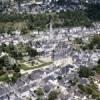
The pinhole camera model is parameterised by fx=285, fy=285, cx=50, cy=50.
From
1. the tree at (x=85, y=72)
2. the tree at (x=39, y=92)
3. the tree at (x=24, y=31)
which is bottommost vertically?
the tree at (x=24, y=31)

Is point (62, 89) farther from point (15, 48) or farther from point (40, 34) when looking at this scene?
point (40, 34)

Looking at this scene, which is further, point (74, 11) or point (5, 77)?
point (74, 11)

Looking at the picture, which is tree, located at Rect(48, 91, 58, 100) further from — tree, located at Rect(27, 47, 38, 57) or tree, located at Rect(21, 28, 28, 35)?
tree, located at Rect(21, 28, 28, 35)

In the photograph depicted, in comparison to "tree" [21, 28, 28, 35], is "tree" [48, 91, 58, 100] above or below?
above

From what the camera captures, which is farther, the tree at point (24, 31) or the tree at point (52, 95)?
the tree at point (24, 31)

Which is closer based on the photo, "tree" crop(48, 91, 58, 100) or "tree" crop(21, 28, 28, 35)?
"tree" crop(48, 91, 58, 100)

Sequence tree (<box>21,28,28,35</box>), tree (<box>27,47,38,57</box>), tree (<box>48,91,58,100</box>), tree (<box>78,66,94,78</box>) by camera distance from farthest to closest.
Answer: tree (<box>21,28,28,35</box>)
tree (<box>27,47,38,57</box>)
tree (<box>78,66,94,78</box>)
tree (<box>48,91,58,100</box>)

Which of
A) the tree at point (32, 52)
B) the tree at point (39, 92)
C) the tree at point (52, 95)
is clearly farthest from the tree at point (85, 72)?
the tree at point (32, 52)

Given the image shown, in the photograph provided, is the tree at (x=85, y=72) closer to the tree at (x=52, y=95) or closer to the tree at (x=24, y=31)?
the tree at (x=52, y=95)

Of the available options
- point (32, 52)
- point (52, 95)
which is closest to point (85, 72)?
point (52, 95)

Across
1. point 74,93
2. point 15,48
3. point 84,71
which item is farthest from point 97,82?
point 15,48

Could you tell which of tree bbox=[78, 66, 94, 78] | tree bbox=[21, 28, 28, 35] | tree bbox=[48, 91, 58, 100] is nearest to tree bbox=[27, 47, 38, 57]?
tree bbox=[78, 66, 94, 78]
